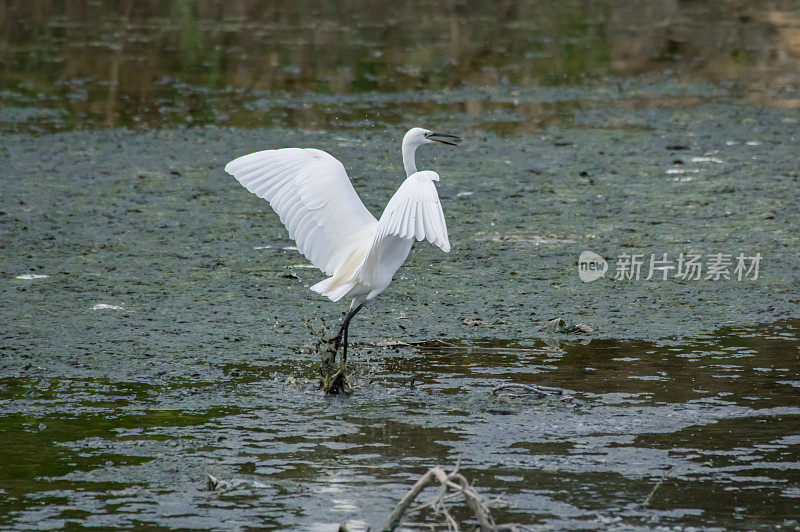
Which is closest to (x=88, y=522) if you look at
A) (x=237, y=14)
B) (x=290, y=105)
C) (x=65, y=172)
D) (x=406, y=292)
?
(x=406, y=292)

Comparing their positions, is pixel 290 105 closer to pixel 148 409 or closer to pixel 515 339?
pixel 515 339

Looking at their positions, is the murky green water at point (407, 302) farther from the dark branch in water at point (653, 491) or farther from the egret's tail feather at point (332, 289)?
the egret's tail feather at point (332, 289)

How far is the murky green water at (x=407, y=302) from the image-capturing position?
13.6ft

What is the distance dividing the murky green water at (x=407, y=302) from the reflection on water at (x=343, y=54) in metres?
0.09

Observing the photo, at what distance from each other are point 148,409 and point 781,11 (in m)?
14.3

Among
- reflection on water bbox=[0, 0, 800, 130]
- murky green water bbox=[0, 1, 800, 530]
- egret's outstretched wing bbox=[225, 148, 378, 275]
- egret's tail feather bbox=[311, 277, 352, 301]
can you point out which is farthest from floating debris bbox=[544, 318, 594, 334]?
reflection on water bbox=[0, 0, 800, 130]

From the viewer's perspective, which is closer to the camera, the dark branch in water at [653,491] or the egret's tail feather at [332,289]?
the dark branch in water at [653,491]

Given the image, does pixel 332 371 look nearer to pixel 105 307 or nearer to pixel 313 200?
pixel 313 200

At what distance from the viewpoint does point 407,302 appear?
21.0 ft

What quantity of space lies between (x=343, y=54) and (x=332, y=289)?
907 cm

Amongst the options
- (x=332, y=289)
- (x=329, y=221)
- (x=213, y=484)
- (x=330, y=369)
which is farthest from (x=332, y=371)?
(x=213, y=484)

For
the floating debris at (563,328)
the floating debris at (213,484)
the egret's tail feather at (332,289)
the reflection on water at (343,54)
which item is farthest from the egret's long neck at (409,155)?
the reflection on water at (343,54)

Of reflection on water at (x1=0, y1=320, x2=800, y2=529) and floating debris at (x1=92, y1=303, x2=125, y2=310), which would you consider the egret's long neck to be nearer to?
reflection on water at (x1=0, y1=320, x2=800, y2=529)

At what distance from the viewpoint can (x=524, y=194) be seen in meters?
8.43
